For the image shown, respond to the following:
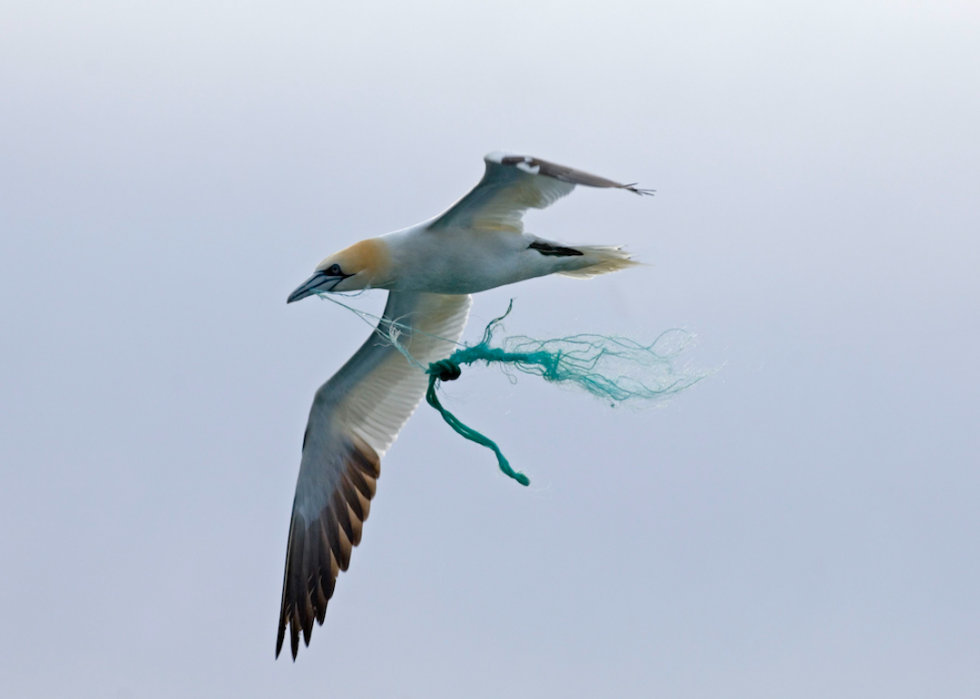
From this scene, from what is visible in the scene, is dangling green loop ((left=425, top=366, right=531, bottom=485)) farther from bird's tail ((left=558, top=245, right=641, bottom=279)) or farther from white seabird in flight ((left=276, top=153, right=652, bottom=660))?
bird's tail ((left=558, top=245, right=641, bottom=279))

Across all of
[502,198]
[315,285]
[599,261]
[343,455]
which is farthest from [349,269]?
[343,455]

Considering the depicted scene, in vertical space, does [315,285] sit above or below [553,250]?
below

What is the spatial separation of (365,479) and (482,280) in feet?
9.29

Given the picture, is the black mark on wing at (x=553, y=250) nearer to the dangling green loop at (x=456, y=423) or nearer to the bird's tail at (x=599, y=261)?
the bird's tail at (x=599, y=261)

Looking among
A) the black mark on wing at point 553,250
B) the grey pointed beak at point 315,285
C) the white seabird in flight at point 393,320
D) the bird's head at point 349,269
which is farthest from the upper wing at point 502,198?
the grey pointed beak at point 315,285

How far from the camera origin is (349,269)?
8766 millimetres

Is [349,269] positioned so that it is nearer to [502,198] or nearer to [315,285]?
[315,285]

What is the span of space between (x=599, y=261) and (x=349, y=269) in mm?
2041

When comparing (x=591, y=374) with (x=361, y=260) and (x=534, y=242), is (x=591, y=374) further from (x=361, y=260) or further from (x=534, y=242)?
(x=361, y=260)

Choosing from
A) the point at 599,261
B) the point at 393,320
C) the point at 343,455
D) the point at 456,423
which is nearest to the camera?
the point at 456,423

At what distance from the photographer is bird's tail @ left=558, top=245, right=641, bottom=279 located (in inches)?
355

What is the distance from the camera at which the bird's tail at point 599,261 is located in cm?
902

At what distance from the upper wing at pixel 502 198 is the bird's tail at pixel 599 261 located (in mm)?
532

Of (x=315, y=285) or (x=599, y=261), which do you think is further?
(x=599, y=261)
